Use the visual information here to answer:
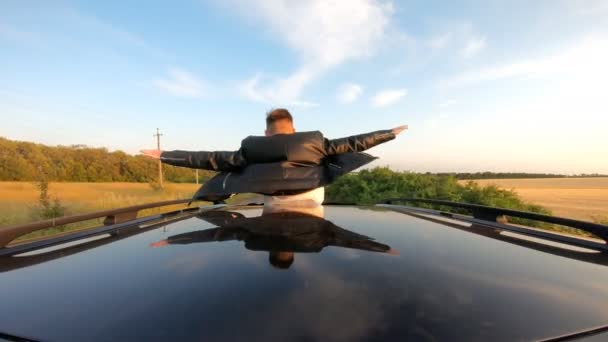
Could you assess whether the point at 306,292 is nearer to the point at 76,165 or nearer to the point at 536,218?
the point at 536,218

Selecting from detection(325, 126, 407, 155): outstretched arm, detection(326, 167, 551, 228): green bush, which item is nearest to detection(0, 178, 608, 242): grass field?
detection(326, 167, 551, 228): green bush

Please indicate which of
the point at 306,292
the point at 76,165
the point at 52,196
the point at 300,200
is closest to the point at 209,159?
the point at 300,200

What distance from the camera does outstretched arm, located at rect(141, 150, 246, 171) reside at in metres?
2.67

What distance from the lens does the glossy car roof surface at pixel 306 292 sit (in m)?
0.70

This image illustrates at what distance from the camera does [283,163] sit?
8.15 ft

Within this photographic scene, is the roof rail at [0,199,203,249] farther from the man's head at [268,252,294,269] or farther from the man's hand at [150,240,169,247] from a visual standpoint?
the man's head at [268,252,294,269]

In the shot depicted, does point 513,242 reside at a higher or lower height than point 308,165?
lower

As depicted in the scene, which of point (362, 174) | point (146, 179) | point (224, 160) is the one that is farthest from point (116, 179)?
point (224, 160)

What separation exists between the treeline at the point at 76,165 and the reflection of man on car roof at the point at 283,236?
38.7 meters

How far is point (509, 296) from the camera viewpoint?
34.4 inches

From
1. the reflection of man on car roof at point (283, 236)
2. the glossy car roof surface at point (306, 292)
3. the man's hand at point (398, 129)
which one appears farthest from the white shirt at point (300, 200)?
the glossy car roof surface at point (306, 292)

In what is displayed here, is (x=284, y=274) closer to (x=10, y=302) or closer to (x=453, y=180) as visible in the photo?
(x=10, y=302)

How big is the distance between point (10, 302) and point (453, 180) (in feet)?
28.1

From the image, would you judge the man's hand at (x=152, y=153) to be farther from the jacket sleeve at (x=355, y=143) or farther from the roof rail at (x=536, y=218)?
the roof rail at (x=536, y=218)
